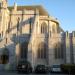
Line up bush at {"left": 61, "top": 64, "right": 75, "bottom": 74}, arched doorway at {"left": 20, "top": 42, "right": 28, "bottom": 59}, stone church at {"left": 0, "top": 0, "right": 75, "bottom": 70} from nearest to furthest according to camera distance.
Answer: bush at {"left": 61, "top": 64, "right": 75, "bottom": 74} → stone church at {"left": 0, "top": 0, "right": 75, "bottom": 70} → arched doorway at {"left": 20, "top": 42, "right": 28, "bottom": 59}

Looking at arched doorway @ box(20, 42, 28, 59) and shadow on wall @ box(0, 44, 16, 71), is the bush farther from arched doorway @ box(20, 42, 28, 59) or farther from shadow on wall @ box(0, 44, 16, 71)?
arched doorway @ box(20, 42, 28, 59)

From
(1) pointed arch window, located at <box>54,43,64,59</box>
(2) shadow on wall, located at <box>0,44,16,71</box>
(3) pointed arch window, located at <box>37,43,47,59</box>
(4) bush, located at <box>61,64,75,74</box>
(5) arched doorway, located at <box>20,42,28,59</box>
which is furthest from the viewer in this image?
(5) arched doorway, located at <box>20,42,28,59</box>

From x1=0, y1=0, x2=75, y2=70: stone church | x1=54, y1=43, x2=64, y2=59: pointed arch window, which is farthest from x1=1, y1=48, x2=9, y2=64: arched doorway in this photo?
x1=54, y1=43, x2=64, y2=59: pointed arch window

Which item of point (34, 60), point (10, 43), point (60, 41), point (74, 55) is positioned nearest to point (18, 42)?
point (10, 43)

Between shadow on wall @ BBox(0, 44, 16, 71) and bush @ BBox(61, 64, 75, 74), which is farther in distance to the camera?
shadow on wall @ BBox(0, 44, 16, 71)

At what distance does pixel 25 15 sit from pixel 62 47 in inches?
646

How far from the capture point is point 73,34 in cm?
5231

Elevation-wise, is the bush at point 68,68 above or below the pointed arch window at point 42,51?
below

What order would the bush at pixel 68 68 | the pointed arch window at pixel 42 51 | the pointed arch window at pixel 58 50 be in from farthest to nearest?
the pointed arch window at pixel 42 51
the pointed arch window at pixel 58 50
the bush at pixel 68 68

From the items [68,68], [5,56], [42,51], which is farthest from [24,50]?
[68,68]

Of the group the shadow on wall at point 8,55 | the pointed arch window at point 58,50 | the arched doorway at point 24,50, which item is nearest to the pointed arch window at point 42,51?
the pointed arch window at point 58,50

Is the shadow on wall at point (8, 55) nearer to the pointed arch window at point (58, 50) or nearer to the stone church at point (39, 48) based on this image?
the stone church at point (39, 48)

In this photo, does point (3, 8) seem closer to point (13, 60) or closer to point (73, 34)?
point (13, 60)

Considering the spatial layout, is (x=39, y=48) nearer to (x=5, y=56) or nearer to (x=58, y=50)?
(x=58, y=50)
